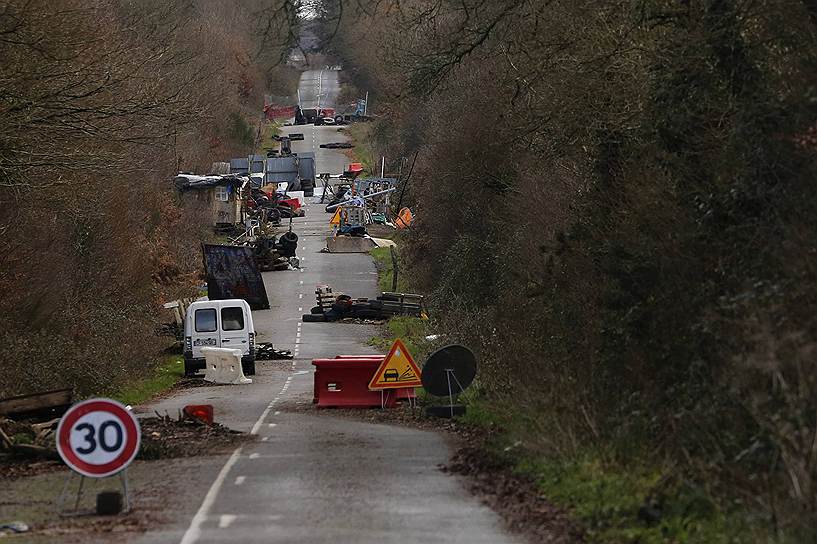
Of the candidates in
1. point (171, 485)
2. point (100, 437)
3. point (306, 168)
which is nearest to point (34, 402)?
point (171, 485)

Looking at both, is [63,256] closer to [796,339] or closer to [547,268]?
[547,268]

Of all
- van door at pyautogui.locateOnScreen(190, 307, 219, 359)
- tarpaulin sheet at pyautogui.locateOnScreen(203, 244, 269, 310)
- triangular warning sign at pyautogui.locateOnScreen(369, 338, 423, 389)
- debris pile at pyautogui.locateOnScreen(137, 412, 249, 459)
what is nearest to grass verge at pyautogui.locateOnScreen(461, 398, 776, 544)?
debris pile at pyautogui.locateOnScreen(137, 412, 249, 459)

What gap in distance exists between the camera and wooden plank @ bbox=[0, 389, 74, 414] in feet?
67.8

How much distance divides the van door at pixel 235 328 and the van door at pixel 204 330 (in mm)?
225

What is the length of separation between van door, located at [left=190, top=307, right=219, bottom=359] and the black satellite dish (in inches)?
677

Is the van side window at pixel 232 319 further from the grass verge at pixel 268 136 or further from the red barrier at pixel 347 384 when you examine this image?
the grass verge at pixel 268 136

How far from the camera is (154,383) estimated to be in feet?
116

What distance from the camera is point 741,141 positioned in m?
16.7

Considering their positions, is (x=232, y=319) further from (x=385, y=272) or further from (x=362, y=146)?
(x=362, y=146)

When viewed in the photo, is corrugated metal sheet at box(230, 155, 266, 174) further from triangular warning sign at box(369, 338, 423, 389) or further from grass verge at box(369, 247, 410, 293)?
triangular warning sign at box(369, 338, 423, 389)

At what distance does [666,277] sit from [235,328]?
22794 millimetres

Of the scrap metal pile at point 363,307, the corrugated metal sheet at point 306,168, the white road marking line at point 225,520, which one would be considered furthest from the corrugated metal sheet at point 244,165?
the white road marking line at point 225,520

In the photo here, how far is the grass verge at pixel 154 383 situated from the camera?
30.6m

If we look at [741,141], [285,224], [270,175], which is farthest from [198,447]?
[270,175]
